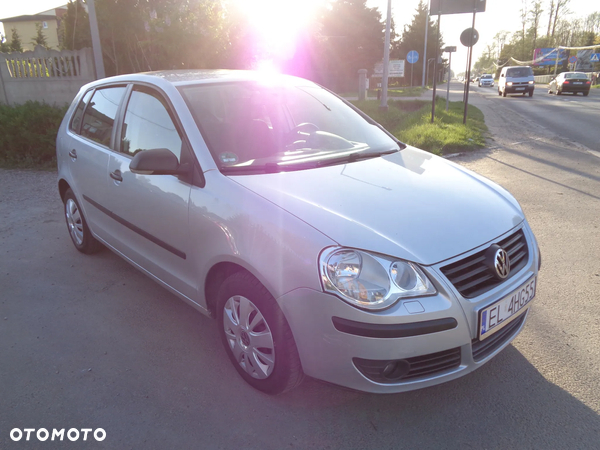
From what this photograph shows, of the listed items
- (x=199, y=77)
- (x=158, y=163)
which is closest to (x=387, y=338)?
(x=158, y=163)

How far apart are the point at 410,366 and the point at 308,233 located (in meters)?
0.75

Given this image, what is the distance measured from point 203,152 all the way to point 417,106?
19169mm

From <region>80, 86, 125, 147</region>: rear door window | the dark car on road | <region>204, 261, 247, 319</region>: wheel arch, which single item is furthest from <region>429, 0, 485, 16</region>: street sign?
the dark car on road

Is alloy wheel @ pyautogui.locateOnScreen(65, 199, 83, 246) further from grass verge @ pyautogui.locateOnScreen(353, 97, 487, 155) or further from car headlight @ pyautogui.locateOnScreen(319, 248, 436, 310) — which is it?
grass verge @ pyautogui.locateOnScreen(353, 97, 487, 155)

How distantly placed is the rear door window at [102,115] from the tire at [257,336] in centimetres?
189

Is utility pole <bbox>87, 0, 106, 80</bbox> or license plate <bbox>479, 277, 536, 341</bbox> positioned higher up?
utility pole <bbox>87, 0, 106, 80</bbox>

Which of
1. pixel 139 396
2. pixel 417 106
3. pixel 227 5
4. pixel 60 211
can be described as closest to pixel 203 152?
pixel 139 396

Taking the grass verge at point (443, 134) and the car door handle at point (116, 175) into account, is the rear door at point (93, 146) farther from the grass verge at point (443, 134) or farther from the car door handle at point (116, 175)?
the grass verge at point (443, 134)

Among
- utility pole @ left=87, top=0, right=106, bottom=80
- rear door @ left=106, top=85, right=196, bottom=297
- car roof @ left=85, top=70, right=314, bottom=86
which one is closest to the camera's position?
rear door @ left=106, top=85, right=196, bottom=297

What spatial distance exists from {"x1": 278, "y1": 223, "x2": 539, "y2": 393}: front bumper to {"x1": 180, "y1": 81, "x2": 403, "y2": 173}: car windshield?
1.01 m


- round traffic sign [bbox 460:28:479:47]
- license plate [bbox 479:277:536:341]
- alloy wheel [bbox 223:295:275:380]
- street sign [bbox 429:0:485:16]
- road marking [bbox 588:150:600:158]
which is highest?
street sign [bbox 429:0:485:16]

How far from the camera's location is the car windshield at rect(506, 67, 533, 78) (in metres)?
29.6

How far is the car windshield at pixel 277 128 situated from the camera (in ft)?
9.39

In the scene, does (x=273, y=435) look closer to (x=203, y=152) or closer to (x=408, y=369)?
(x=408, y=369)
